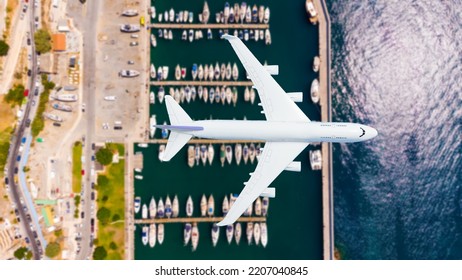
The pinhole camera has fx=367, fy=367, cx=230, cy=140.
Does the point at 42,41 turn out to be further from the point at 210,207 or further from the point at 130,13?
the point at 210,207

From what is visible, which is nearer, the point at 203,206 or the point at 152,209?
the point at 152,209

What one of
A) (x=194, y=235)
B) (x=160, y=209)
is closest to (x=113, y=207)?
(x=160, y=209)

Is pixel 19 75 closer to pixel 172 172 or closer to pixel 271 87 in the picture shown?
pixel 172 172

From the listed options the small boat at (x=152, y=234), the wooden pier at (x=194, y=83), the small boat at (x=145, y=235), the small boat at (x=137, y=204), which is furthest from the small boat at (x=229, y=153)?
the small boat at (x=145, y=235)

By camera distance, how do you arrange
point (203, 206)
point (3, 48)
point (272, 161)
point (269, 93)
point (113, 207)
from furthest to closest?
point (203, 206) → point (113, 207) → point (3, 48) → point (269, 93) → point (272, 161)

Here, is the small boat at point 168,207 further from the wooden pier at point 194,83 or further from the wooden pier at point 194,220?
the wooden pier at point 194,83

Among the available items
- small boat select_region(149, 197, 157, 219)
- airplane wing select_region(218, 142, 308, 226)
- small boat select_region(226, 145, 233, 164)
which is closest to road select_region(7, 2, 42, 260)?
small boat select_region(149, 197, 157, 219)
